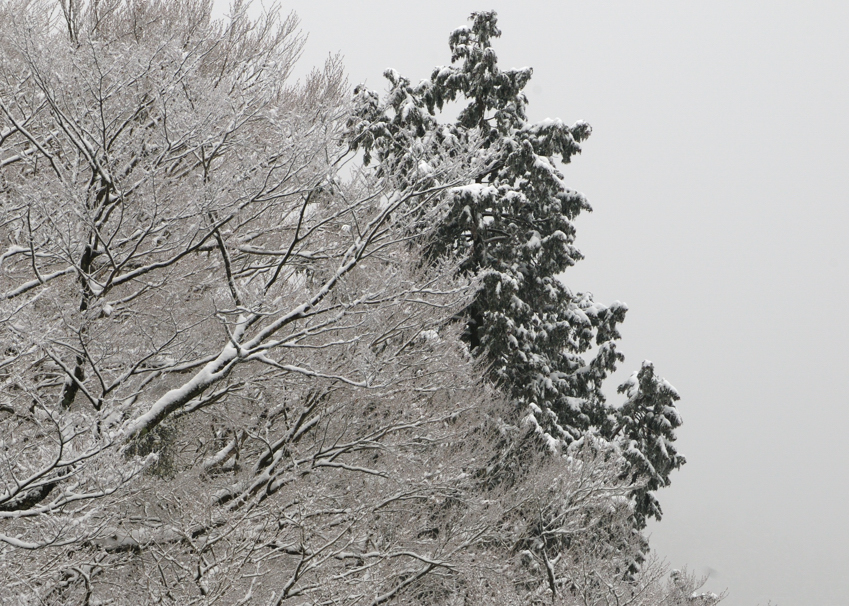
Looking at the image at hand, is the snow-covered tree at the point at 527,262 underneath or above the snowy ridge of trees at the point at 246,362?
above

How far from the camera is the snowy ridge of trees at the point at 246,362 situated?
6168 mm

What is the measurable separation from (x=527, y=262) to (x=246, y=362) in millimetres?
9623

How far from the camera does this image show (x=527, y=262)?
51.8 feet

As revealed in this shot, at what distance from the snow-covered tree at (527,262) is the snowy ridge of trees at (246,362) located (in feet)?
0.37

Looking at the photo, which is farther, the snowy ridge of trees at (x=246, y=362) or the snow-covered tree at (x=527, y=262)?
the snow-covered tree at (x=527, y=262)

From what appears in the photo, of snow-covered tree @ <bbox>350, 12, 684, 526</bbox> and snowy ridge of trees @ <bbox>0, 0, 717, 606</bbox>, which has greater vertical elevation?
snow-covered tree @ <bbox>350, 12, 684, 526</bbox>

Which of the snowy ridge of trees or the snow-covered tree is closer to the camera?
the snowy ridge of trees

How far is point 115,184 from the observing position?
6266 mm

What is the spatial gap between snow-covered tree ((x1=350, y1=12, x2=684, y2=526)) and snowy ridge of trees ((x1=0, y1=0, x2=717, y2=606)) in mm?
114

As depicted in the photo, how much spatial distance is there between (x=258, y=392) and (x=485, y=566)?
4.02 meters

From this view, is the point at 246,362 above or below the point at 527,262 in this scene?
below

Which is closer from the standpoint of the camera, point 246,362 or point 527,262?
point 246,362

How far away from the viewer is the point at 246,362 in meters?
7.16

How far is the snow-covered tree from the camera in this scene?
49.2ft
